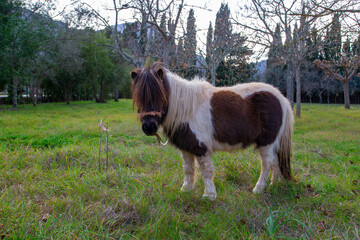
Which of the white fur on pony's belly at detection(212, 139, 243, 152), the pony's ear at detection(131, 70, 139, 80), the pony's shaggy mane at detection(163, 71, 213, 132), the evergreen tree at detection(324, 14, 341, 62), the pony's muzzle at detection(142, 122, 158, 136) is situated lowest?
the white fur on pony's belly at detection(212, 139, 243, 152)

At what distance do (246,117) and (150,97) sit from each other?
136cm

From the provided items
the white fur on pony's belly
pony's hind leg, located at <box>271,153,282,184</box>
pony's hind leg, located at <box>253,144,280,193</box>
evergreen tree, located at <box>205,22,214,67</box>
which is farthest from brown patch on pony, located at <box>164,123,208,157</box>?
evergreen tree, located at <box>205,22,214,67</box>

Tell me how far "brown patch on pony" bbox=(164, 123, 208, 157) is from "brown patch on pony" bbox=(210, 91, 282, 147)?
0.29 m

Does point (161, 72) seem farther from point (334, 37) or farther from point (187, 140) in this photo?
point (334, 37)

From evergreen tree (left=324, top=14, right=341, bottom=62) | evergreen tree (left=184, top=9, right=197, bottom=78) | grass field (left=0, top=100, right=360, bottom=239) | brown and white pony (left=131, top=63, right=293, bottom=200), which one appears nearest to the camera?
grass field (left=0, top=100, right=360, bottom=239)

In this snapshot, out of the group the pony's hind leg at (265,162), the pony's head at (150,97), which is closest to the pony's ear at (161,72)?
the pony's head at (150,97)

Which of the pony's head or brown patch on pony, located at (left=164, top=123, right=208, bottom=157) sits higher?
the pony's head

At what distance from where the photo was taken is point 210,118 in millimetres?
2789

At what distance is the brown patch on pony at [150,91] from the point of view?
8.06 ft

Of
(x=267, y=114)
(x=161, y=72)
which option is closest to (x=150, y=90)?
(x=161, y=72)

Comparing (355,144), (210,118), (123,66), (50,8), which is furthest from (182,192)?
(123,66)

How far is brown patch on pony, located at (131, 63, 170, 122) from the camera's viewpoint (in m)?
2.46

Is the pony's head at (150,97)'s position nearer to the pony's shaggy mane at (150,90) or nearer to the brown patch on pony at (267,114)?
the pony's shaggy mane at (150,90)

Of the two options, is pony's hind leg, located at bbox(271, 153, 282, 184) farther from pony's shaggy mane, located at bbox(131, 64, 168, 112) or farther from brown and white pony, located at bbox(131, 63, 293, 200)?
pony's shaggy mane, located at bbox(131, 64, 168, 112)
